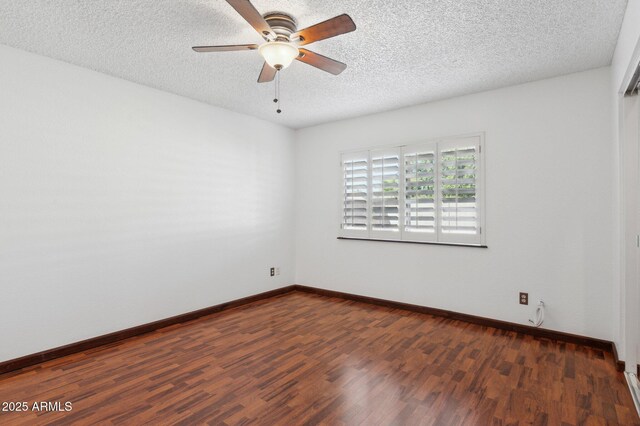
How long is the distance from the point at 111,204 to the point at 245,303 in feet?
6.75

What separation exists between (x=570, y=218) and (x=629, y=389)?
1445 millimetres

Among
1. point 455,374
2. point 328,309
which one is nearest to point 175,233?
point 328,309

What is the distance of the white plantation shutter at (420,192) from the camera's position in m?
3.93

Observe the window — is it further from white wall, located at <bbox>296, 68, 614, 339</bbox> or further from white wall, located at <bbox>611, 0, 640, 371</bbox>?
white wall, located at <bbox>611, 0, 640, 371</bbox>

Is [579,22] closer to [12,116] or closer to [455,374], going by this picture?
[455,374]

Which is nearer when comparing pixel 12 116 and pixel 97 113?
pixel 12 116

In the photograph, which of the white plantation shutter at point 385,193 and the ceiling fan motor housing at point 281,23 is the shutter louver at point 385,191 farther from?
the ceiling fan motor housing at point 281,23

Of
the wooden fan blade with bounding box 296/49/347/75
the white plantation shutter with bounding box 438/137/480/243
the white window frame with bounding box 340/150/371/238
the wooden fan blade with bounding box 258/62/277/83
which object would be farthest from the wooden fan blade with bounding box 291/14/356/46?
the white window frame with bounding box 340/150/371/238

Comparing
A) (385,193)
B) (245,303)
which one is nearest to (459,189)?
(385,193)

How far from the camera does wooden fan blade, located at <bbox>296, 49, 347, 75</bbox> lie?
7.35 feet

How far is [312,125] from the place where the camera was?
5.08 m

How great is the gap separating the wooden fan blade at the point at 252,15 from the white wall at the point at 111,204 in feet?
6.84

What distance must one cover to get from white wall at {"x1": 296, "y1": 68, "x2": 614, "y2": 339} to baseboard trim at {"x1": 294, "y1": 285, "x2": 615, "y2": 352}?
58 mm

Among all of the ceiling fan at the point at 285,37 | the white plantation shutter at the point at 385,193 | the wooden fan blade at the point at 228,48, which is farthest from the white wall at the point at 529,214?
the wooden fan blade at the point at 228,48
